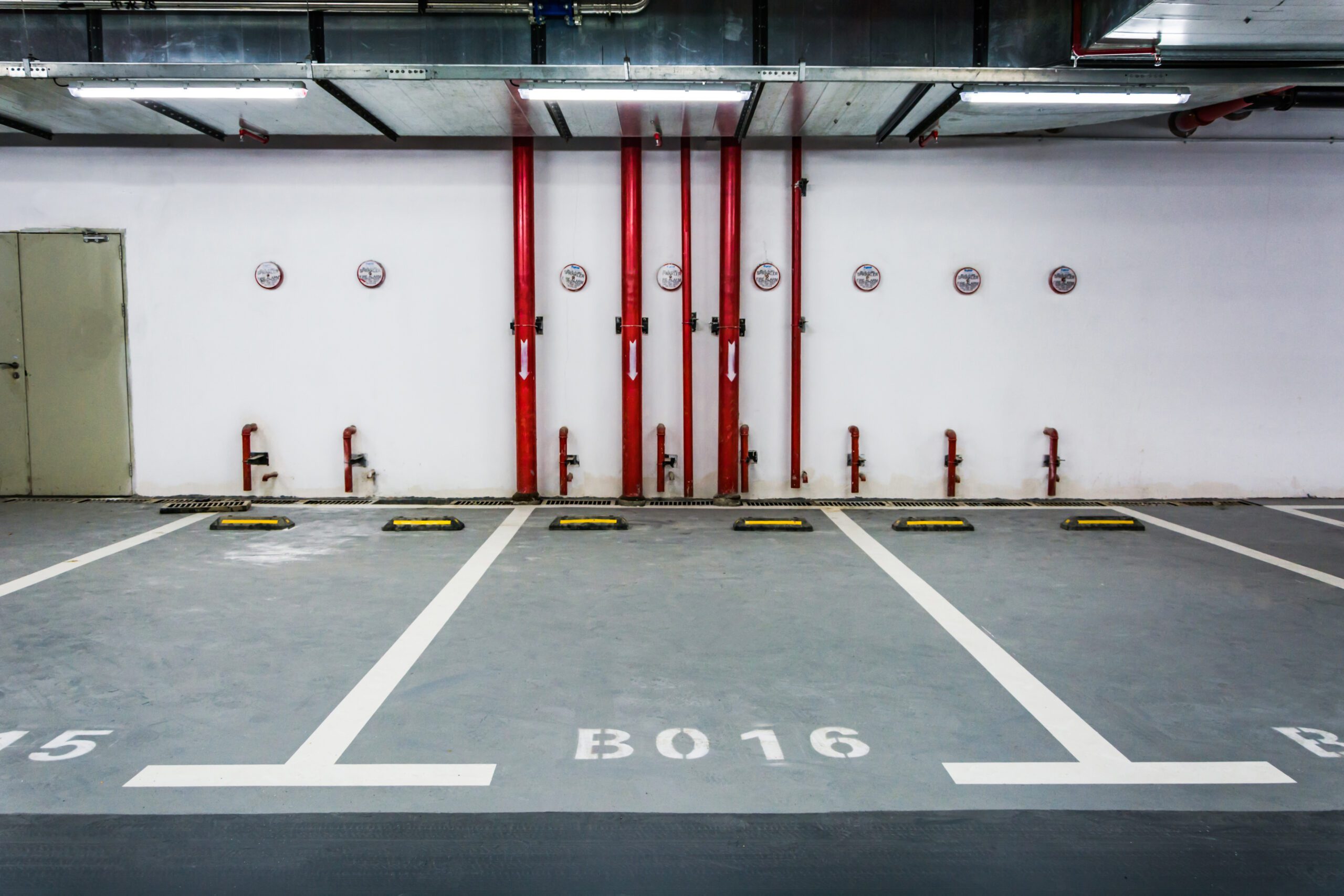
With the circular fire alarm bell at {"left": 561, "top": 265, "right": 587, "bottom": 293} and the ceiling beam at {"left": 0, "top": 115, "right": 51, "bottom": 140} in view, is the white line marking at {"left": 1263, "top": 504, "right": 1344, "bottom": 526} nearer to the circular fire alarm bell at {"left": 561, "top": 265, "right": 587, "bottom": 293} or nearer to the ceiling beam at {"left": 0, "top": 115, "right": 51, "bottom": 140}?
the circular fire alarm bell at {"left": 561, "top": 265, "right": 587, "bottom": 293}

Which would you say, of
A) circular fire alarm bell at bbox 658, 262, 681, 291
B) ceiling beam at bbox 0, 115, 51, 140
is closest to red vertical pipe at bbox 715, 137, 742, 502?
circular fire alarm bell at bbox 658, 262, 681, 291

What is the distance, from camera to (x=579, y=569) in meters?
5.72

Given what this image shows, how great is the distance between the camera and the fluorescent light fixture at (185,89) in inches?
232

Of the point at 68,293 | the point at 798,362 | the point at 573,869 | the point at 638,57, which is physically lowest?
the point at 573,869

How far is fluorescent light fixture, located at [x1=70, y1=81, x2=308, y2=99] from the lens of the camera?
5.90 meters

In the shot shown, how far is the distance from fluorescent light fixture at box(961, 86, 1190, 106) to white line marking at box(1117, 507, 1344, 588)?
336cm

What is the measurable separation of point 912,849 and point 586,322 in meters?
6.39

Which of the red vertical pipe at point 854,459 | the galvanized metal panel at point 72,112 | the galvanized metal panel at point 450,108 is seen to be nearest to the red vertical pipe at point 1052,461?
the red vertical pipe at point 854,459

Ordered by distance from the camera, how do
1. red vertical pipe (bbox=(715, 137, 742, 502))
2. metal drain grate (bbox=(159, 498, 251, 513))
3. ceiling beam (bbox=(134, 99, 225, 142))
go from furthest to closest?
red vertical pipe (bbox=(715, 137, 742, 502)) → metal drain grate (bbox=(159, 498, 251, 513)) → ceiling beam (bbox=(134, 99, 225, 142))

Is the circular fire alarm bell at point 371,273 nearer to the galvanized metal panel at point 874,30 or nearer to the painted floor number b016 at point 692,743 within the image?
the galvanized metal panel at point 874,30

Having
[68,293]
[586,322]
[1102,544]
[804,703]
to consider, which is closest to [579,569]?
[804,703]

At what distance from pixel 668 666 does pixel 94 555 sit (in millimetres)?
4675

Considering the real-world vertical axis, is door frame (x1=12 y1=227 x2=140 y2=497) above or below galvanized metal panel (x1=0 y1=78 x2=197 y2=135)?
below

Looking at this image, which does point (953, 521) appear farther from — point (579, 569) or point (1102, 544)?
point (579, 569)
